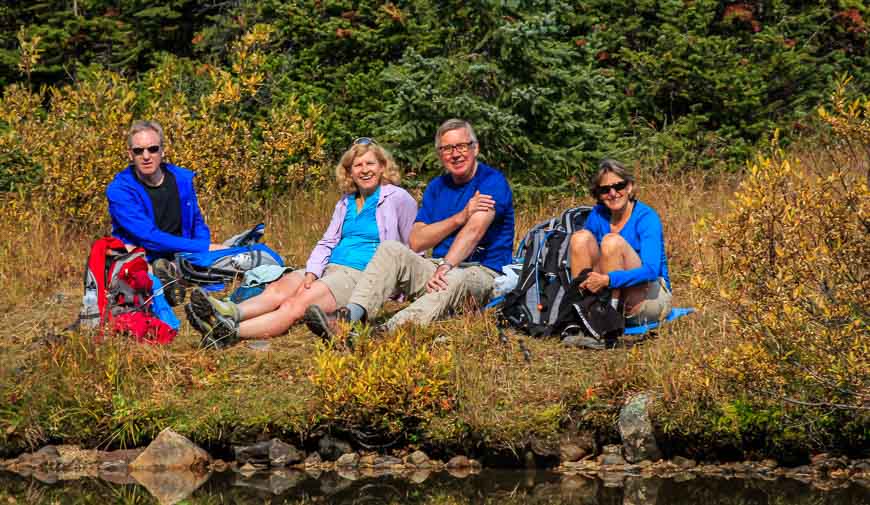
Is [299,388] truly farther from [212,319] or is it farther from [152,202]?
[152,202]

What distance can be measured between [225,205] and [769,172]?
5.88 m

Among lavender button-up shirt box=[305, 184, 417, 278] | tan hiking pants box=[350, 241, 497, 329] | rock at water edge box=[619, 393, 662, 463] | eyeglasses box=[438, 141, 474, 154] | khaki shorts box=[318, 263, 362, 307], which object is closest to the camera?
rock at water edge box=[619, 393, 662, 463]

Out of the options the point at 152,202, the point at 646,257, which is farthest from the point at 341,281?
the point at 646,257

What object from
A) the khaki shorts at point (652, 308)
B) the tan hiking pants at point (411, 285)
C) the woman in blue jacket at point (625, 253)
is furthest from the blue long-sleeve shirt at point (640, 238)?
the tan hiking pants at point (411, 285)

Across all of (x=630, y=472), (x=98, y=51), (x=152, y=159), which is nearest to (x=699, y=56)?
(x=152, y=159)

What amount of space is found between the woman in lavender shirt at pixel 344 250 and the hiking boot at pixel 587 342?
1.35 meters

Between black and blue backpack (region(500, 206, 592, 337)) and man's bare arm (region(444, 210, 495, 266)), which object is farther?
man's bare arm (region(444, 210, 495, 266))

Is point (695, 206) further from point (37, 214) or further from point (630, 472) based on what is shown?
point (37, 214)

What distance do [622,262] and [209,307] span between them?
2.46 meters

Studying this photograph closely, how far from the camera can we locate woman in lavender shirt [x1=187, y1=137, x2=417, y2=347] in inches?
312

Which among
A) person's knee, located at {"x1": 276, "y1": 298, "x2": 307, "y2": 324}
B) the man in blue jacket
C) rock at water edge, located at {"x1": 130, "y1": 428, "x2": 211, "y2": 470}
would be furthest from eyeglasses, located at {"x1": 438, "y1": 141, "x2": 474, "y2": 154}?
rock at water edge, located at {"x1": 130, "y1": 428, "x2": 211, "y2": 470}

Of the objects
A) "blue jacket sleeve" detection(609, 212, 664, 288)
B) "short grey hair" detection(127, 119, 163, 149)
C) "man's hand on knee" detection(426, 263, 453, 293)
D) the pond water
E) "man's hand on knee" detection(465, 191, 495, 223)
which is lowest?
the pond water

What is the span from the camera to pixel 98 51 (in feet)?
50.7

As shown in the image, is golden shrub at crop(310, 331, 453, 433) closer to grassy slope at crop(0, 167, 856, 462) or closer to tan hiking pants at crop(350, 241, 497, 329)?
grassy slope at crop(0, 167, 856, 462)
